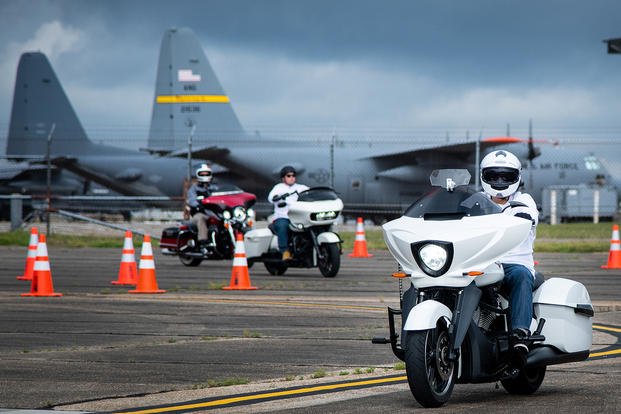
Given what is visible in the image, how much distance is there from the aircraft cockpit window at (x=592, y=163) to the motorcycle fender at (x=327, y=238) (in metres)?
29.9

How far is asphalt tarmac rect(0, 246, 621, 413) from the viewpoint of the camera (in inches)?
270

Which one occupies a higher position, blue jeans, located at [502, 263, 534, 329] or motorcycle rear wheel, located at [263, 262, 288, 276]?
blue jeans, located at [502, 263, 534, 329]

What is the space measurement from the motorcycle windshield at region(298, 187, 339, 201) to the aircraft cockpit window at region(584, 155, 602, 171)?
29618 mm

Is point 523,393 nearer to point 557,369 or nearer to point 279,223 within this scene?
point 557,369

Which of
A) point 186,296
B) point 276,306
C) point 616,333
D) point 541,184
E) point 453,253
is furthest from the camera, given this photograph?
point 541,184

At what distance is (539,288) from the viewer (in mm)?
7273

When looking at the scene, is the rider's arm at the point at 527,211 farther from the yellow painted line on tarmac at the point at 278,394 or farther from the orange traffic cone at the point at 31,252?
the orange traffic cone at the point at 31,252

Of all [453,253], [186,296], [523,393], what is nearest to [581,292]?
[523,393]

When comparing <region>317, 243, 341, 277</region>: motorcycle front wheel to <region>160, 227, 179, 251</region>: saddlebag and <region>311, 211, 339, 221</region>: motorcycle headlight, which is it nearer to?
<region>311, 211, 339, 221</region>: motorcycle headlight

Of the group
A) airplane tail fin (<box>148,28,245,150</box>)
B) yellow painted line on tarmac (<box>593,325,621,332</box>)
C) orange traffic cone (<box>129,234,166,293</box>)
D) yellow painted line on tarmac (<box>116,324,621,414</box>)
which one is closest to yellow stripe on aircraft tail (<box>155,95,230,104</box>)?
airplane tail fin (<box>148,28,245,150</box>)

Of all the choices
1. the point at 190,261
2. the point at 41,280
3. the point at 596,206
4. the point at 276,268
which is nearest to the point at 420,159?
the point at 596,206

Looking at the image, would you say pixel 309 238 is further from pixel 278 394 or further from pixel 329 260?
pixel 278 394

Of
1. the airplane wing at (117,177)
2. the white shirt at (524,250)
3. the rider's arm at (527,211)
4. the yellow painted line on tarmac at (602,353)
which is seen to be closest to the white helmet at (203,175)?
the yellow painted line on tarmac at (602,353)

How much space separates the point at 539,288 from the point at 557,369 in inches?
46.3
